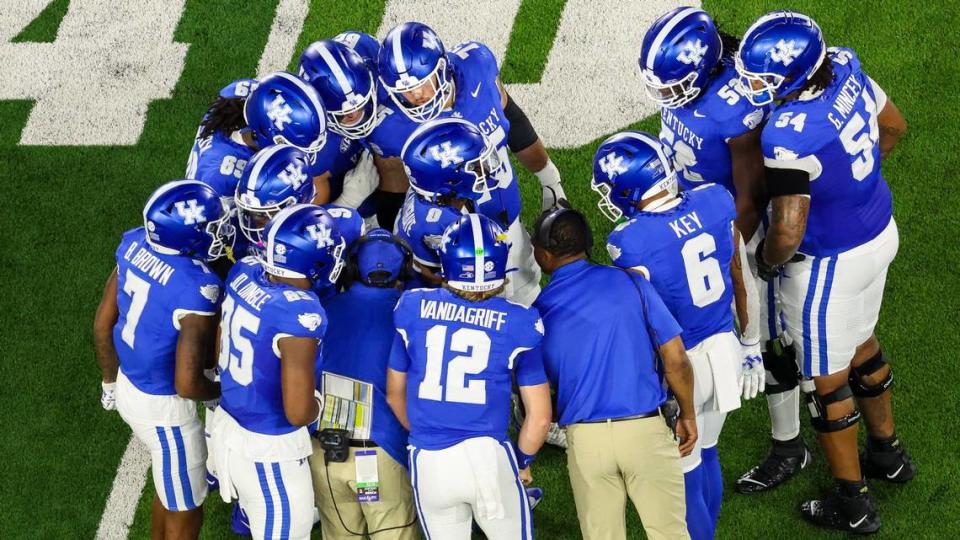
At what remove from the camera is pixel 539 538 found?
19.1 feet

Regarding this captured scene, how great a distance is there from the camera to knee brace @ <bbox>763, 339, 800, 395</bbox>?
5.77 m

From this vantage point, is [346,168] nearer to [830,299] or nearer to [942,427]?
[830,299]

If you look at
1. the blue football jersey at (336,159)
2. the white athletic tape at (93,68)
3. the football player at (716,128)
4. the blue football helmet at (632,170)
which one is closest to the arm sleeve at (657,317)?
the blue football helmet at (632,170)

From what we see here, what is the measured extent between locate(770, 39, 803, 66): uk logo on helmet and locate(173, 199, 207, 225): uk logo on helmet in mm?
2446

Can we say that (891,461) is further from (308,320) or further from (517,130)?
(308,320)

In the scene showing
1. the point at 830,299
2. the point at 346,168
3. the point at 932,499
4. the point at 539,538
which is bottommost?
the point at 539,538

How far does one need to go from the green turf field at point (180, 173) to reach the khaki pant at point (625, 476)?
1.00 m

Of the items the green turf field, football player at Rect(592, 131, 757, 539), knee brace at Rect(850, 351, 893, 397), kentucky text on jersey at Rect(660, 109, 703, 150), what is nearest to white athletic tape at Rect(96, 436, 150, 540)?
the green turf field

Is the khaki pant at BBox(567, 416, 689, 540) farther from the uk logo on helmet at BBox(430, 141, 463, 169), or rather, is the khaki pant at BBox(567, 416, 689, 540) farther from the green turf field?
the uk logo on helmet at BBox(430, 141, 463, 169)

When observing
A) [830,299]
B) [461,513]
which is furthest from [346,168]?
[830,299]

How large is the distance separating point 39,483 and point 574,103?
407 cm

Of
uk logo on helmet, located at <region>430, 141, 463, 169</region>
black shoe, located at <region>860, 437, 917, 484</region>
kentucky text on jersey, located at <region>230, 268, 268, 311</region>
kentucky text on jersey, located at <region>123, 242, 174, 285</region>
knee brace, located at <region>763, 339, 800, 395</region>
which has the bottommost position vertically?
black shoe, located at <region>860, 437, 917, 484</region>

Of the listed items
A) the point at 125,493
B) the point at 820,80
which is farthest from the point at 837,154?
the point at 125,493

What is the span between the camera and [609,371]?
4699 mm
